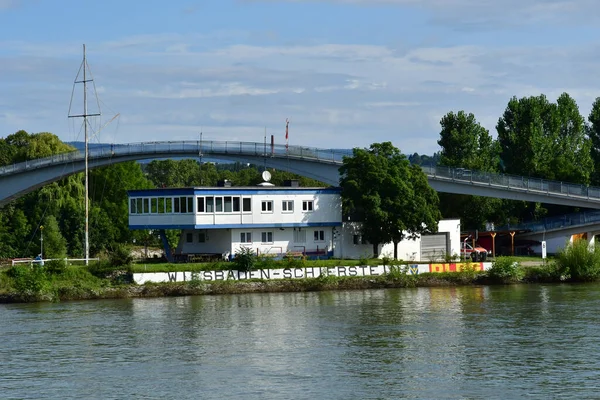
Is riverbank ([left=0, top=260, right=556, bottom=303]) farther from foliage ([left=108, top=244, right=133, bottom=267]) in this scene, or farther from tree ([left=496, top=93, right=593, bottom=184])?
tree ([left=496, top=93, right=593, bottom=184])

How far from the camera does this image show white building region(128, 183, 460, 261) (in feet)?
212

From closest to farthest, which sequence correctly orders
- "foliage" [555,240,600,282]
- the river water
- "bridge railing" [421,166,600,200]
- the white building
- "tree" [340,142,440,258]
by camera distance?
the river water
"foliage" [555,240,600,282]
the white building
"tree" [340,142,440,258]
"bridge railing" [421,166,600,200]

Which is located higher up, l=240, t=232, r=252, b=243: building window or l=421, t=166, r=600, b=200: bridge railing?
l=421, t=166, r=600, b=200: bridge railing

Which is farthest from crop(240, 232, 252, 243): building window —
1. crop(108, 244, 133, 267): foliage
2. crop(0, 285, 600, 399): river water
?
crop(0, 285, 600, 399): river water

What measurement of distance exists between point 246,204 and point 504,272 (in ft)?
52.7

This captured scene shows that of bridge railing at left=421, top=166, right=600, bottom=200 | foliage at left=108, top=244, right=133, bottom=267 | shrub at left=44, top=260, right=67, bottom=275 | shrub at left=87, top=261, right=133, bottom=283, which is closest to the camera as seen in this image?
shrub at left=44, top=260, right=67, bottom=275

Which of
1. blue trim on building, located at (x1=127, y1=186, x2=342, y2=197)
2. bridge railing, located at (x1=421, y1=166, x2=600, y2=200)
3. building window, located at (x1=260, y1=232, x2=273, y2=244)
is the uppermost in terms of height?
bridge railing, located at (x1=421, y1=166, x2=600, y2=200)

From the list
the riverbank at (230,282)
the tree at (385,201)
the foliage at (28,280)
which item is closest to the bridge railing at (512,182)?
the tree at (385,201)

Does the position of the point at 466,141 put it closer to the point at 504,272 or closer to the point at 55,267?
the point at 504,272

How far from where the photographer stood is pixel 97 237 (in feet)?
290

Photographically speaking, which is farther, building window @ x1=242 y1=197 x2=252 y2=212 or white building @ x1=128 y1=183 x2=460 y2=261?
building window @ x1=242 y1=197 x2=252 y2=212

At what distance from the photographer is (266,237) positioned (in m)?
66.9

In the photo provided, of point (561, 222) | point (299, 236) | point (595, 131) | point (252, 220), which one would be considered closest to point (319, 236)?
point (299, 236)

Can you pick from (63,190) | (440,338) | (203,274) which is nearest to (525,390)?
(440,338)
